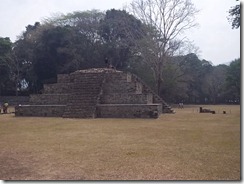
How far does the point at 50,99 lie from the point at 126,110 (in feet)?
15.9

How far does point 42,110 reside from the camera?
15.5 m

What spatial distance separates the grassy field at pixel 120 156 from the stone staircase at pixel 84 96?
5504 millimetres

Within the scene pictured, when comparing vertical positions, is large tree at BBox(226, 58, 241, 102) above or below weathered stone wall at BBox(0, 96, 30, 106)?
above

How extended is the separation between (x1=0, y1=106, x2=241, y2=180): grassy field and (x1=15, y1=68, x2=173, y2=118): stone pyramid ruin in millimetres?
5510

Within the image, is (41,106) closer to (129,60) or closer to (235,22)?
(235,22)

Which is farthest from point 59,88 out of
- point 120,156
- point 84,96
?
point 120,156

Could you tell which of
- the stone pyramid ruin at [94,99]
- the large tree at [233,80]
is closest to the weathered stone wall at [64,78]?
the stone pyramid ruin at [94,99]

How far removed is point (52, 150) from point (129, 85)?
10232 millimetres

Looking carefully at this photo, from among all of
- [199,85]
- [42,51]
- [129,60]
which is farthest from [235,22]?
[199,85]

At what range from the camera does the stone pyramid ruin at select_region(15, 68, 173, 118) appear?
14.3 meters

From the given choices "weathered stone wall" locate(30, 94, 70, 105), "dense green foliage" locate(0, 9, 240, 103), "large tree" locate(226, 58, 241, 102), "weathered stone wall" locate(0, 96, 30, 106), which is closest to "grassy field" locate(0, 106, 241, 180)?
"weathered stone wall" locate(30, 94, 70, 105)

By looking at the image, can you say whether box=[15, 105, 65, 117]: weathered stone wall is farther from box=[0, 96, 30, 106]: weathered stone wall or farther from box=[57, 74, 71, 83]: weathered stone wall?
box=[0, 96, 30, 106]: weathered stone wall

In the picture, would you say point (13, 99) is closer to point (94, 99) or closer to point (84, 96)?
point (84, 96)

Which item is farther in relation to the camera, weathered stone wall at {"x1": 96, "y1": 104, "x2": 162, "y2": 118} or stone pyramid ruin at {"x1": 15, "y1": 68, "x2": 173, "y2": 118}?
stone pyramid ruin at {"x1": 15, "y1": 68, "x2": 173, "y2": 118}
